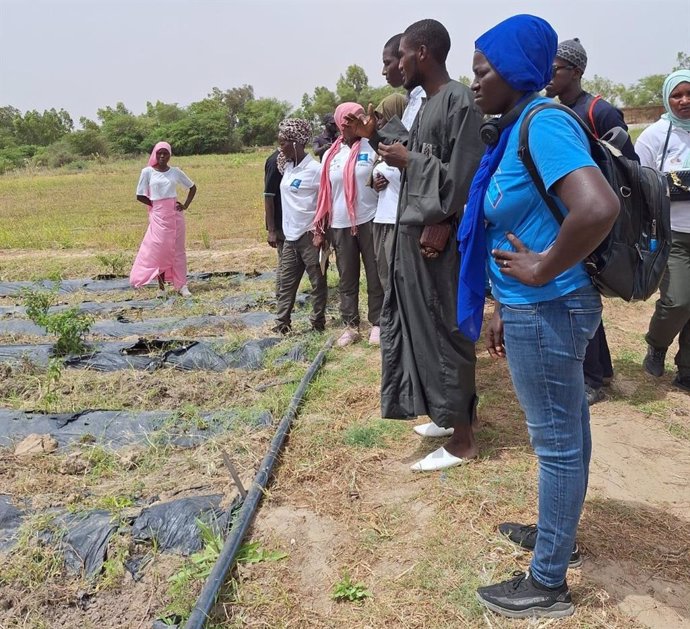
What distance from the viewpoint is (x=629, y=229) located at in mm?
1698

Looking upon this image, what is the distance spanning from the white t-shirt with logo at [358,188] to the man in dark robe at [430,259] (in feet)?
5.97

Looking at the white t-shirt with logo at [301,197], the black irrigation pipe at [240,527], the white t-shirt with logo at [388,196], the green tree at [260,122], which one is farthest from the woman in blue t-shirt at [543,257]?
the green tree at [260,122]

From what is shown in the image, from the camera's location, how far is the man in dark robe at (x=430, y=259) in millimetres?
2615

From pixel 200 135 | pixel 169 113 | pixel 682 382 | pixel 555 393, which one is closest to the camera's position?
pixel 555 393

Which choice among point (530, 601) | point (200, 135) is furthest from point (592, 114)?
point (200, 135)

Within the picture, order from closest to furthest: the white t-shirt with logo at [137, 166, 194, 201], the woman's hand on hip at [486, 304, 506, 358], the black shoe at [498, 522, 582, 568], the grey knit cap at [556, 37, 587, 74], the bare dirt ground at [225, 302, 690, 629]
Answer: the woman's hand on hip at [486, 304, 506, 358] < the bare dirt ground at [225, 302, 690, 629] < the black shoe at [498, 522, 582, 568] < the grey knit cap at [556, 37, 587, 74] < the white t-shirt with logo at [137, 166, 194, 201]

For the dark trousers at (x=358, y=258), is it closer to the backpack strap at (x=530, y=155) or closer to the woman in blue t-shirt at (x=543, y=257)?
the woman in blue t-shirt at (x=543, y=257)

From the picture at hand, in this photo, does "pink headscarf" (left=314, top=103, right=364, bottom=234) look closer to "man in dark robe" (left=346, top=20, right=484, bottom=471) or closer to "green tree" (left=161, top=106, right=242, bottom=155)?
"man in dark robe" (left=346, top=20, right=484, bottom=471)

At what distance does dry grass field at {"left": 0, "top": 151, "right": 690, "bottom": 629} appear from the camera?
2127 mm

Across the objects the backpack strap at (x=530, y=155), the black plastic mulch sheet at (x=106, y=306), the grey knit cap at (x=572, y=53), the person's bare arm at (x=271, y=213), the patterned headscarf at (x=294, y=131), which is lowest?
the black plastic mulch sheet at (x=106, y=306)

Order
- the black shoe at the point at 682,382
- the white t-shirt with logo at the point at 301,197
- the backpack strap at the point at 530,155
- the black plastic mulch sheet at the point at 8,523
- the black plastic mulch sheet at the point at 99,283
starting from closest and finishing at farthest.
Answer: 1. the backpack strap at the point at 530,155
2. the black plastic mulch sheet at the point at 8,523
3. the black shoe at the point at 682,382
4. the white t-shirt with logo at the point at 301,197
5. the black plastic mulch sheet at the point at 99,283

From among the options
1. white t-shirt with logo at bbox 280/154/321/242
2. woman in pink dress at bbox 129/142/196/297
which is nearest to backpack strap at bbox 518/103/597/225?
white t-shirt with logo at bbox 280/154/321/242

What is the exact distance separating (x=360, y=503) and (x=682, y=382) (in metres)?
2.41

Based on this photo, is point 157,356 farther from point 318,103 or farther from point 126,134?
point 318,103
